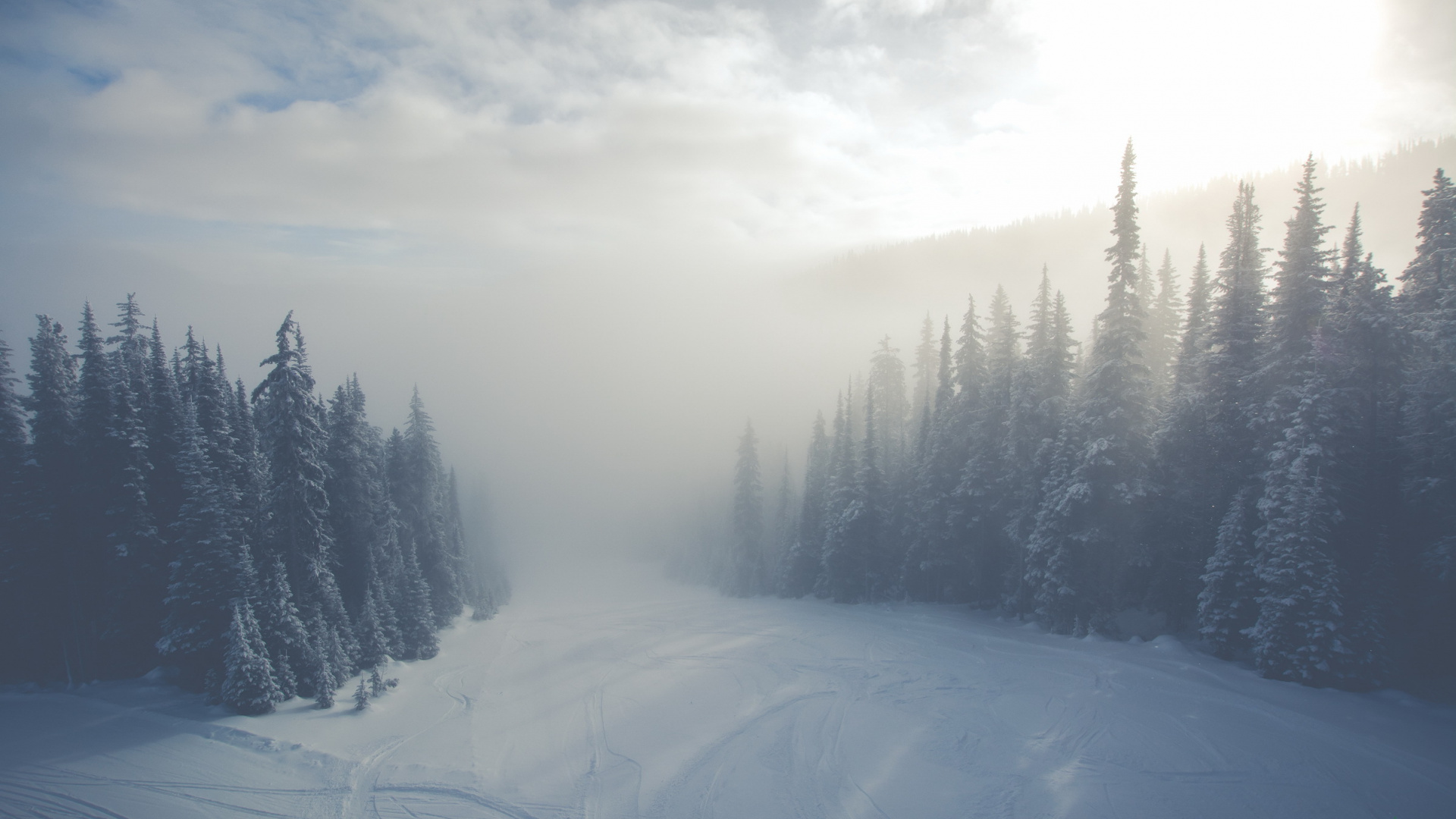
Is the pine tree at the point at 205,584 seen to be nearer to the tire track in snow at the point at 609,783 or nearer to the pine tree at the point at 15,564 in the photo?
the pine tree at the point at 15,564

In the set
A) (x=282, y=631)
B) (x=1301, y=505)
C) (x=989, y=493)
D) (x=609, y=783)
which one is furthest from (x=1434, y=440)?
(x=282, y=631)

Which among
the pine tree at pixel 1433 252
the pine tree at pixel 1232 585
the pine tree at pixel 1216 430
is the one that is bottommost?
the pine tree at pixel 1232 585

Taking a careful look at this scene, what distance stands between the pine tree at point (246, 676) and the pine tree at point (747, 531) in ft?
143

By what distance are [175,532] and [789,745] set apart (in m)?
27.4

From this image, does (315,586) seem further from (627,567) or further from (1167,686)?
Result: (627,567)

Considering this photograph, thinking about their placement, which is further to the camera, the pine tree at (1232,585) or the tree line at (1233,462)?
the pine tree at (1232,585)

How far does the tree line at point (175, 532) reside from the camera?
75.2 ft

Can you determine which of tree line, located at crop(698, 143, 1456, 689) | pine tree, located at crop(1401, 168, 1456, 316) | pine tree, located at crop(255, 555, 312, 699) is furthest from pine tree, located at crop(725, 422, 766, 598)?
pine tree, located at crop(1401, 168, 1456, 316)

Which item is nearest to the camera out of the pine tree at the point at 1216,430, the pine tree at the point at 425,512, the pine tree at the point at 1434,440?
the pine tree at the point at 1434,440

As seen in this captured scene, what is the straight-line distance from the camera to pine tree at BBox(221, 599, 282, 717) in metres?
20.9

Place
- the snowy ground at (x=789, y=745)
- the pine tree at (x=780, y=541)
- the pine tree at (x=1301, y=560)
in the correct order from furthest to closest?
the pine tree at (x=780, y=541)
the pine tree at (x=1301, y=560)
the snowy ground at (x=789, y=745)

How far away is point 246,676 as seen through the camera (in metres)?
21.0

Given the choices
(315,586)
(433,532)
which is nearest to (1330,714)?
(315,586)

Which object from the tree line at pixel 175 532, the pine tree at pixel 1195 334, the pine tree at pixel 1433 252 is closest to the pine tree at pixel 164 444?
the tree line at pixel 175 532
